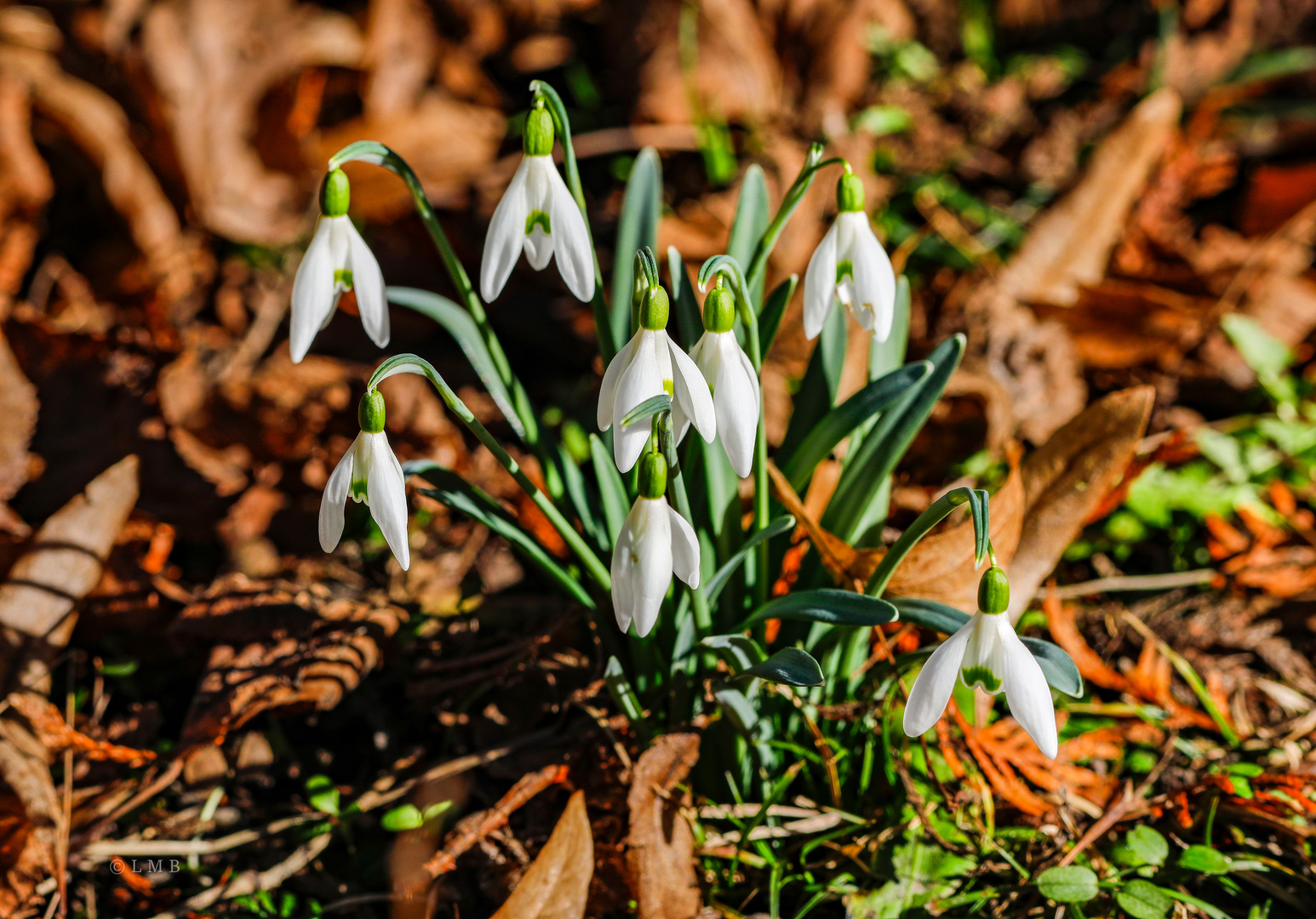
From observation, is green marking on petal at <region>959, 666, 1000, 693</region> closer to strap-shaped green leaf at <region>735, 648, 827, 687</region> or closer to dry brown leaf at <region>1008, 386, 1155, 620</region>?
strap-shaped green leaf at <region>735, 648, 827, 687</region>

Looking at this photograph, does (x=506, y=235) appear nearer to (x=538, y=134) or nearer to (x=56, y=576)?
(x=538, y=134)

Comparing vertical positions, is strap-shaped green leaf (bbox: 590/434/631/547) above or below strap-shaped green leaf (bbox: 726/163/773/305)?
below

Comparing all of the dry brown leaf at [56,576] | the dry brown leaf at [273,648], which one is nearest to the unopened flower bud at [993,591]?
the dry brown leaf at [273,648]

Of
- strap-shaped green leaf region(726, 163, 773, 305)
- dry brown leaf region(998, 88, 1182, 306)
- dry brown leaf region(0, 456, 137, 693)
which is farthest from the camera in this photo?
dry brown leaf region(998, 88, 1182, 306)

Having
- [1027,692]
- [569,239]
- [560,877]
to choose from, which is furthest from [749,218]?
[560,877]

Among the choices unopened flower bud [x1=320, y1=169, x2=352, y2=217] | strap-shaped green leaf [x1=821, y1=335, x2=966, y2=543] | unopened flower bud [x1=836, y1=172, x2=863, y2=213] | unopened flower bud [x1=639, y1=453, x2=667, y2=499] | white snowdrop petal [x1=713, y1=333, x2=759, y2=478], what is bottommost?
strap-shaped green leaf [x1=821, y1=335, x2=966, y2=543]

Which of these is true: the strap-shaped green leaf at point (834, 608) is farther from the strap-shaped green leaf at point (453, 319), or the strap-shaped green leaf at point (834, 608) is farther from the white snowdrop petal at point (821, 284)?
the strap-shaped green leaf at point (453, 319)

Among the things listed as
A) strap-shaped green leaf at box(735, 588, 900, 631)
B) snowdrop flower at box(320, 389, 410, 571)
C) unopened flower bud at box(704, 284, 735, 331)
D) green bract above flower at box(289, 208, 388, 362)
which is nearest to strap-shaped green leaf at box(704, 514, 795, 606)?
strap-shaped green leaf at box(735, 588, 900, 631)

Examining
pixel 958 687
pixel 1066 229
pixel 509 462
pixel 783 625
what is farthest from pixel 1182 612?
pixel 509 462
